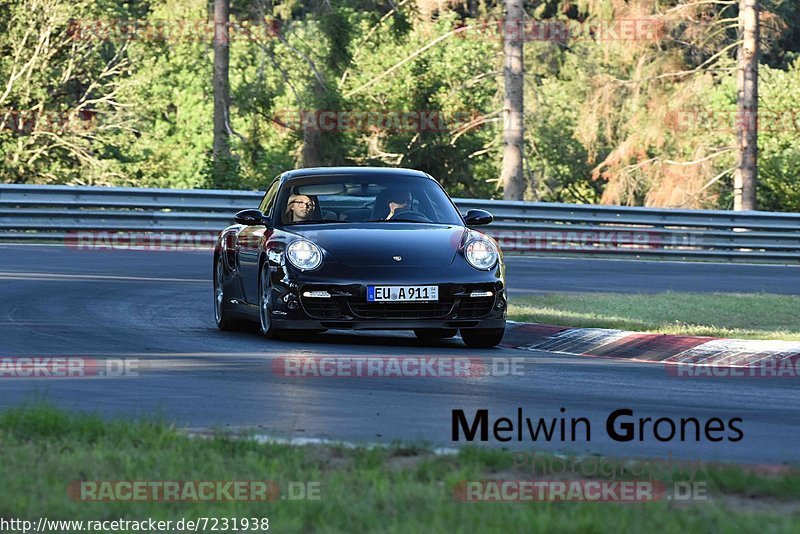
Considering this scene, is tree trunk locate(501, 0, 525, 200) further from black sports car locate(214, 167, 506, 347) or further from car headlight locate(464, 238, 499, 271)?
car headlight locate(464, 238, 499, 271)

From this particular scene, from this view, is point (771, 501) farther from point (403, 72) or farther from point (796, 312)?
point (403, 72)

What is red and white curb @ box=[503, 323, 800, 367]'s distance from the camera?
12.0m

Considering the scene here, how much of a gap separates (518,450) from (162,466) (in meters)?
1.56

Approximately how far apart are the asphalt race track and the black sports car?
0.24m

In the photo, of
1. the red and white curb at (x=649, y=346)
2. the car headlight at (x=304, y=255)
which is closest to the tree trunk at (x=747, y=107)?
the red and white curb at (x=649, y=346)

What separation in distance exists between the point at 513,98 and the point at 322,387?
78.0 ft

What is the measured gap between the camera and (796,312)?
53.8ft

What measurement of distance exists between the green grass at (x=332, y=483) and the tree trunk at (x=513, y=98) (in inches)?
1012

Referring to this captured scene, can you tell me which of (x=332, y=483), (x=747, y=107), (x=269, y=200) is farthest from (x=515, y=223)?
(x=332, y=483)

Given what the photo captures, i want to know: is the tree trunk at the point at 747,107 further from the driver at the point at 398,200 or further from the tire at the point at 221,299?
the driver at the point at 398,200

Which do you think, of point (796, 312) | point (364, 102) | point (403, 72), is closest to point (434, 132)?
point (364, 102)

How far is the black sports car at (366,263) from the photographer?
11914mm

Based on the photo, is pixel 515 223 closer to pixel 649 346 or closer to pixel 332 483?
pixel 649 346

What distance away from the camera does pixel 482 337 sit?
12602mm
